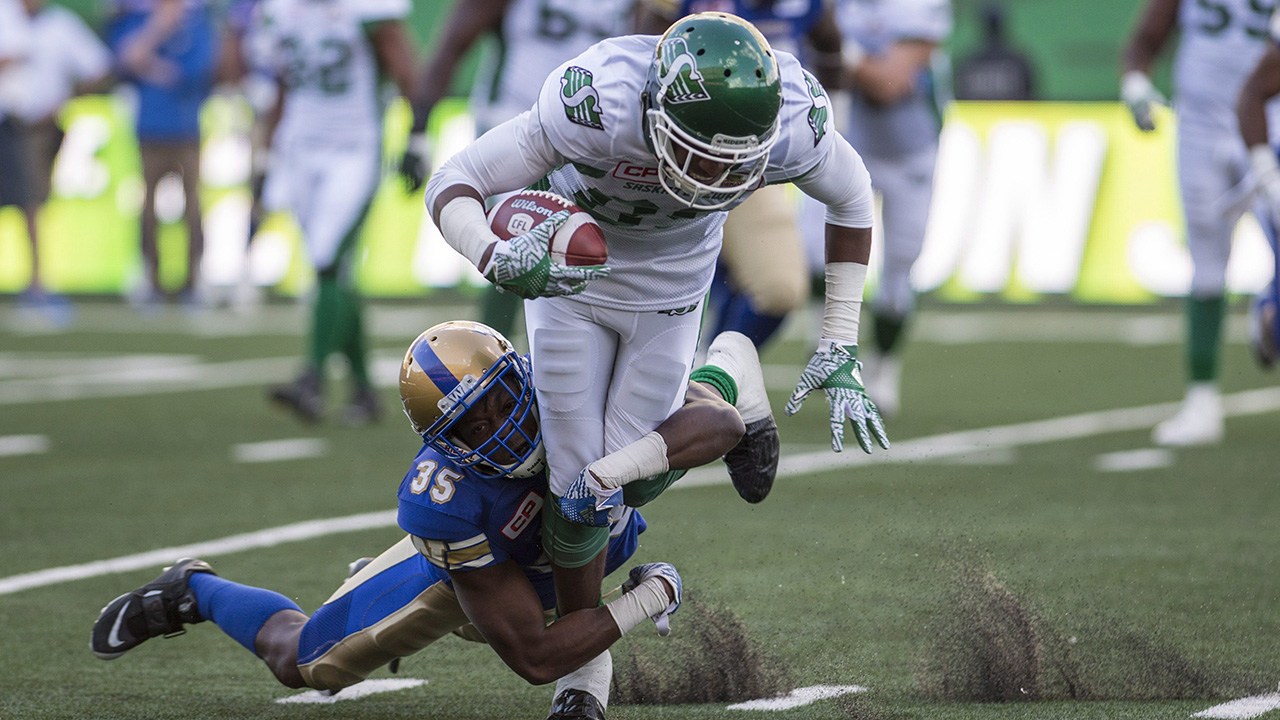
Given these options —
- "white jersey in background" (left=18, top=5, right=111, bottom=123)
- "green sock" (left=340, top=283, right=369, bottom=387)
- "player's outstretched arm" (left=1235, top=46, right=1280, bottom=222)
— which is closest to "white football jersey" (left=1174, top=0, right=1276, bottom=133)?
"player's outstretched arm" (left=1235, top=46, right=1280, bottom=222)

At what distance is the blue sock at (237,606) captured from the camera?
3.67m

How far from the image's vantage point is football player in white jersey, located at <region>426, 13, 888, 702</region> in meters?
3.15

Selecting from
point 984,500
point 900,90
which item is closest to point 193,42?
point 900,90

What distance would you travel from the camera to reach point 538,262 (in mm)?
3012

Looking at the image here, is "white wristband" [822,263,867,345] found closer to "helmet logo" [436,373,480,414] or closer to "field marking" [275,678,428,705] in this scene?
"helmet logo" [436,373,480,414]

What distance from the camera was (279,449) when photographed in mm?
6984

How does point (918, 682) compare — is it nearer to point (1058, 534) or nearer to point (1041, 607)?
point (1041, 607)

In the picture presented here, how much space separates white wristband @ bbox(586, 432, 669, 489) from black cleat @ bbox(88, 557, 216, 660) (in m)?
1.04

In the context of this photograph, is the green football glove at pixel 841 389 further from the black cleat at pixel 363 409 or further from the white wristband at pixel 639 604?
the black cleat at pixel 363 409

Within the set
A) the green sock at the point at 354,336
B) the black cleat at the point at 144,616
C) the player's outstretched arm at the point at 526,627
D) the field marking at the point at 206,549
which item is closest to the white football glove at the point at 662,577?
the player's outstretched arm at the point at 526,627

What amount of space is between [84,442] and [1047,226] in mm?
7920

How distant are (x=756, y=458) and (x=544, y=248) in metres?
1.08

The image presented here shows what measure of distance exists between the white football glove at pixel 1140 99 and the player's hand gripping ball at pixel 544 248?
174 inches

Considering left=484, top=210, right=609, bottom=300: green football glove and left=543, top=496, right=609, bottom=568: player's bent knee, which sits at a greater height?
left=484, top=210, right=609, bottom=300: green football glove
